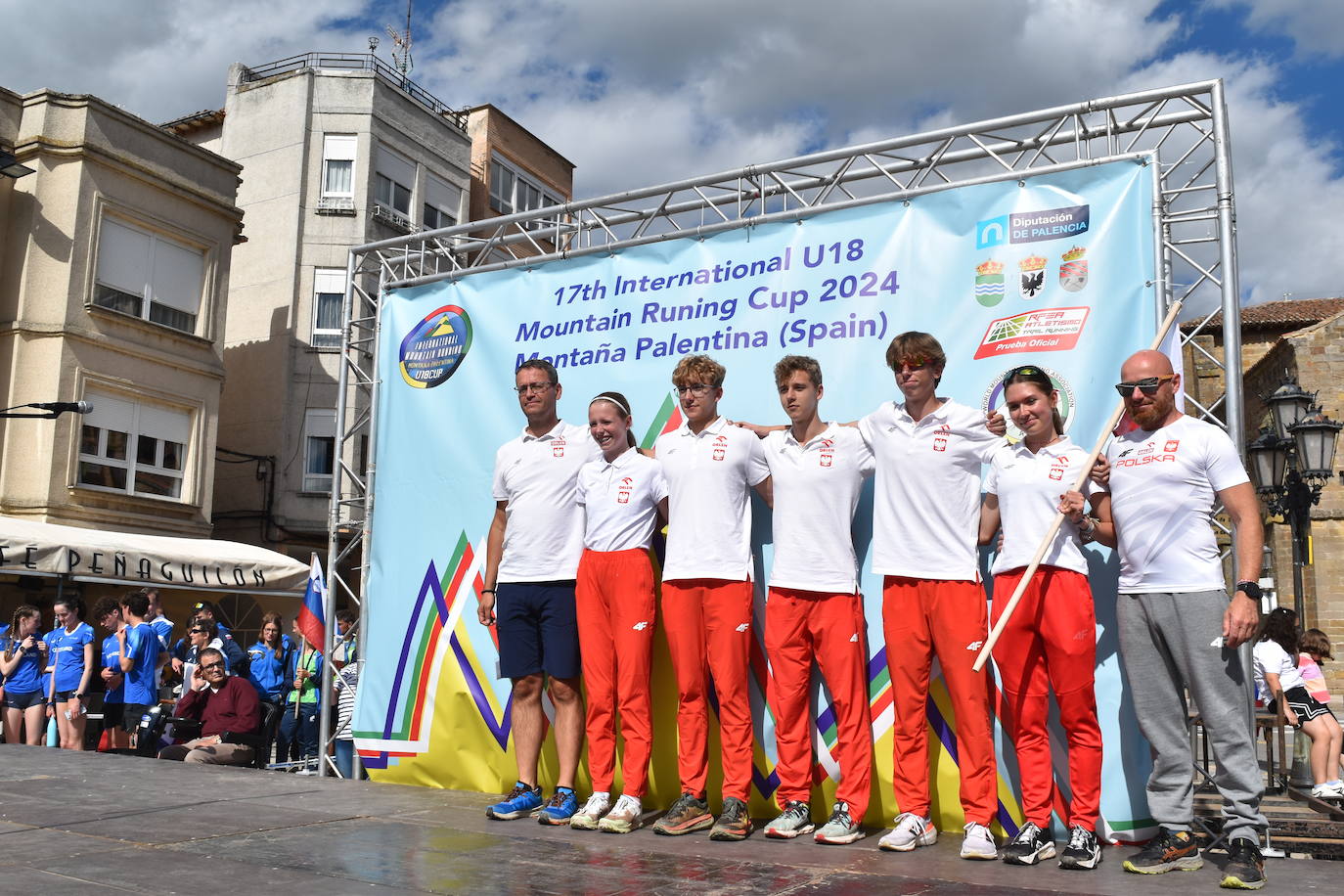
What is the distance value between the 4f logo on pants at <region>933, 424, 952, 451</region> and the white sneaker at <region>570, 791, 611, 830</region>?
2.30 m

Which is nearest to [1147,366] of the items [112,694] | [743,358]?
[743,358]

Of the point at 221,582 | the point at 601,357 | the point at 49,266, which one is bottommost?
the point at 221,582

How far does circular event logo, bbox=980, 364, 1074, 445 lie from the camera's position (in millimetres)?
5184

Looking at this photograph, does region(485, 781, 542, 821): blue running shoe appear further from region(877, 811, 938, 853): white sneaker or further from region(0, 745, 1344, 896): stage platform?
region(877, 811, 938, 853): white sneaker

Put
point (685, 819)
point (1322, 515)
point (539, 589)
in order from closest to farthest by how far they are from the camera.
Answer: point (685, 819) < point (539, 589) < point (1322, 515)

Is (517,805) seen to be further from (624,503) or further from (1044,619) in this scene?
(1044,619)

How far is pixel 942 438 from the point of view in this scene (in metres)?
4.93

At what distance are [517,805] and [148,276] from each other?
16.0 m

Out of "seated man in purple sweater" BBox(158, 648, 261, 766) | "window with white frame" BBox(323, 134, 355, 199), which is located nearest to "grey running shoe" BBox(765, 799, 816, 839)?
"seated man in purple sweater" BBox(158, 648, 261, 766)

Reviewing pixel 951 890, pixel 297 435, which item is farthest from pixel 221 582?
pixel 951 890

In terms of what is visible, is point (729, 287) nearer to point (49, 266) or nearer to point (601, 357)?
point (601, 357)

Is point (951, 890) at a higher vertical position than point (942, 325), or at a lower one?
lower

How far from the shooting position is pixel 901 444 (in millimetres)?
5004

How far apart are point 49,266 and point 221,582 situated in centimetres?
639
